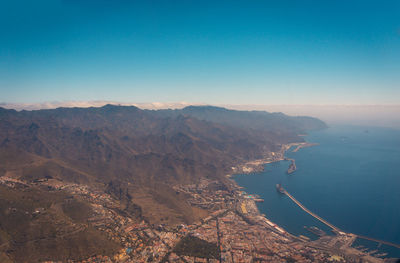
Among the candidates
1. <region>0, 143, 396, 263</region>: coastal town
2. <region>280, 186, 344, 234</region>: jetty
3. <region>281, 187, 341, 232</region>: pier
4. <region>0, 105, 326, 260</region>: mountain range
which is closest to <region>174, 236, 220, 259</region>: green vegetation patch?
<region>0, 143, 396, 263</region>: coastal town

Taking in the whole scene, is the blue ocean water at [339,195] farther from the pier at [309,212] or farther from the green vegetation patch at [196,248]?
the green vegetation patch at [196,248]

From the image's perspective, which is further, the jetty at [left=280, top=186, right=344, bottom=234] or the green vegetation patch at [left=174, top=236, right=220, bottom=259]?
the jetty at [left=280, top=186, right=344, bottom=234]

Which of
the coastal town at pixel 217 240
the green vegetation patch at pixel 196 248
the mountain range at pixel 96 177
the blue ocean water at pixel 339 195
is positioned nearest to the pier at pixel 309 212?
the blue ocean water at pixel 339 195

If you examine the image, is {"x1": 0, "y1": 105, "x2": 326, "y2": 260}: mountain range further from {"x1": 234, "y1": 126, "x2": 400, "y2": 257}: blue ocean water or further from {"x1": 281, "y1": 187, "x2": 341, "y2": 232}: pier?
{"x1": 281, "y1": 187, "x2": 341, "y2": 232}: pier

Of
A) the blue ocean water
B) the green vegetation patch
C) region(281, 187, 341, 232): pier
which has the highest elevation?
the blue ocean water

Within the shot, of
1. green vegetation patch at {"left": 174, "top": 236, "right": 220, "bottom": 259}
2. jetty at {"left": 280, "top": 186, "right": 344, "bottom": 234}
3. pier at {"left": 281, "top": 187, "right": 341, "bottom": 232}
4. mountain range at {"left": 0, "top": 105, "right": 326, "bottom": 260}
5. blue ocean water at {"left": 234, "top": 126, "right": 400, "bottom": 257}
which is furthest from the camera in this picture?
blue ocean water at {"left": 234, "top": 126, "right": 400, "bottom": 257}

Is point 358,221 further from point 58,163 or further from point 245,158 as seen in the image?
point 58,163
